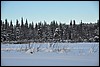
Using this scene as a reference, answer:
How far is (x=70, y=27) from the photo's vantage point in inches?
3428

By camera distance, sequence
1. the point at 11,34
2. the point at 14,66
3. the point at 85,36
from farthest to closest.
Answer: the point at 85,36, the point at 11,34, the point at 14,66

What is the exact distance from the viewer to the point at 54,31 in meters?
85.4

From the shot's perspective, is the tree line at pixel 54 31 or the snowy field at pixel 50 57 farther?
the tree line at pixel 54 31

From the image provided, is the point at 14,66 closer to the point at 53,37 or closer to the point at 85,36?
the point at 53,37

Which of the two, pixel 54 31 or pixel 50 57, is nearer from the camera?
pixel 50 57

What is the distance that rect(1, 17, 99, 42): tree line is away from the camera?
78938 mm

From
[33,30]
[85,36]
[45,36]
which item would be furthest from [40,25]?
[85,36]

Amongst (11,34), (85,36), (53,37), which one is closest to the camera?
(11,34)

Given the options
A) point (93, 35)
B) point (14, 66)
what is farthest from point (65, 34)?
point (14, 66)

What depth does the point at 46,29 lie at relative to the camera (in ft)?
284

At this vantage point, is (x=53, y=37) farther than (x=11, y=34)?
Yes

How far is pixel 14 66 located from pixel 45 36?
6996cm

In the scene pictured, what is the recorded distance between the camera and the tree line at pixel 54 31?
78.9 meters

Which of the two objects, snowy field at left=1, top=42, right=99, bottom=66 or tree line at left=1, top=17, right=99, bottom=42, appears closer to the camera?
snowy field at left=1, top=42, right=99, bottom=66
